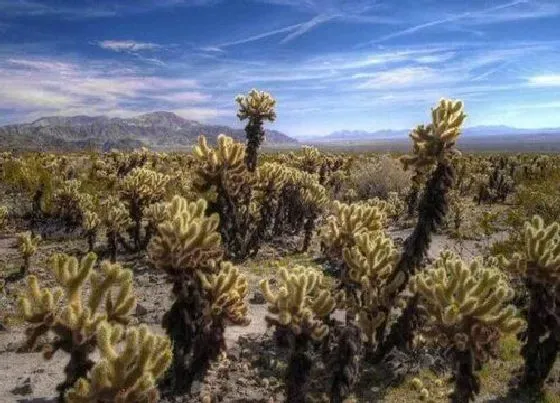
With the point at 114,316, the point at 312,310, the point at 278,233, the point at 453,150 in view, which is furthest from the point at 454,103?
the point at 278,233

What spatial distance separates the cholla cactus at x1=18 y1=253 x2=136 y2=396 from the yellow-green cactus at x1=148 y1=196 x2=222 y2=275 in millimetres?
1336

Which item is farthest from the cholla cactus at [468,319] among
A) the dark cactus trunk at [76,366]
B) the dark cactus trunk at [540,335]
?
the dark cactus trunk at [76,366]

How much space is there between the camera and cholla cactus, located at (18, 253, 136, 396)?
564 centimetres

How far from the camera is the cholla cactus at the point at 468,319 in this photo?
675cm

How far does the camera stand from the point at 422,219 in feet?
29.5

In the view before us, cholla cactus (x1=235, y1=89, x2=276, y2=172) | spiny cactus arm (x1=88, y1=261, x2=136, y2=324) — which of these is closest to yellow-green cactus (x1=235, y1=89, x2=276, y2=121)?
cholla cactus (x1=235, y1=89, x2=276, y2=172)

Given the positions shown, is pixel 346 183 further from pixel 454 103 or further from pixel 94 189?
pixel 454 103

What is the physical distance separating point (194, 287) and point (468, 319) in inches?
141

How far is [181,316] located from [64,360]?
2825 mm

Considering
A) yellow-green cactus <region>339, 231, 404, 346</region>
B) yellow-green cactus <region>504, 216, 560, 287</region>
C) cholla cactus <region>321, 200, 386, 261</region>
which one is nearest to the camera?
yellow-green cactus <region>504, 216, 560, 287</region>

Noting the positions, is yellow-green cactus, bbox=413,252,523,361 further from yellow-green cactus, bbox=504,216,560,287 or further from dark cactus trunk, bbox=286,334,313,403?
dark cactus trunk, bbox=286,334,313,403

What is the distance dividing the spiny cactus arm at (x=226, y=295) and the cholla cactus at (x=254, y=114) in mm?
7430

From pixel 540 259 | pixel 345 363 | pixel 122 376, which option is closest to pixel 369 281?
pixel 345 363

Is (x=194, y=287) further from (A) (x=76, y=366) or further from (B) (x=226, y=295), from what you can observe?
(A) (x=76, y=366)
